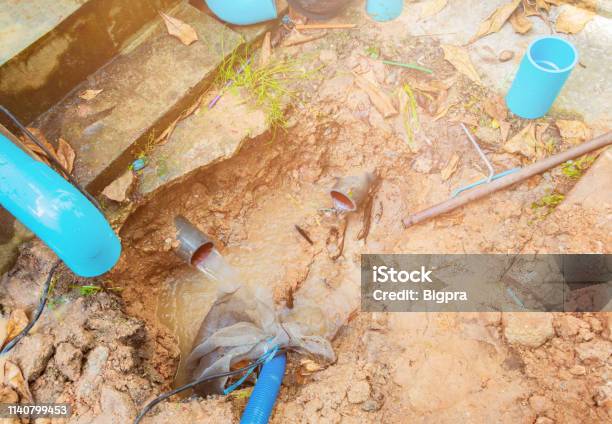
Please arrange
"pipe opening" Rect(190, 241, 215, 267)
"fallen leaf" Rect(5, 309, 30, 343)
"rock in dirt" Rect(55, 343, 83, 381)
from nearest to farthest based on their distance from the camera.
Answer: "rock in dirt" Rect(55, 343, 83, 381), "fallen leaf" Rect(5, 309, 30, 343), "pipe opening" Rect(190, 241, 215, 267)

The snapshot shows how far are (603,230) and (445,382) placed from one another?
1.27 m

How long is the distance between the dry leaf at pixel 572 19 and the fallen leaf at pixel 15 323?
4.12 metres

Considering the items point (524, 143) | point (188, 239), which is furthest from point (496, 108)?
point (188, 239)

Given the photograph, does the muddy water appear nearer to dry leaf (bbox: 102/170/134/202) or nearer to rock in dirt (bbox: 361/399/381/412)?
dry leaf (bbox: 102/170/134/202)

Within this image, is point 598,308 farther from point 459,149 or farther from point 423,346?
point 459,149

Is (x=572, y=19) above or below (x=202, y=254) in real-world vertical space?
below

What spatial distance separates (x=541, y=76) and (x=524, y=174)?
60 centimetres

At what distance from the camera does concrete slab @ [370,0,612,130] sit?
314cm

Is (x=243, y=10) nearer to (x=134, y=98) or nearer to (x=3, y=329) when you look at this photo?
(x=134, y=98)

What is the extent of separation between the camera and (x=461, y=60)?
3.33m

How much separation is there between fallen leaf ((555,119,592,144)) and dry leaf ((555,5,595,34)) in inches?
33.2

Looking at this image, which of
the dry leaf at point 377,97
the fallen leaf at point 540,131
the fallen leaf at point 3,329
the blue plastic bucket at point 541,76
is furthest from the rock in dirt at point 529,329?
the fallen leaf at point 3,329

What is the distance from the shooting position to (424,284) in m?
2.94

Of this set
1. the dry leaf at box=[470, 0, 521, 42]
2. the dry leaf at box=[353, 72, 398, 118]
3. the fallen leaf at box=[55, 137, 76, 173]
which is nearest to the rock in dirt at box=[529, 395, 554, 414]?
the dry leaf at box=[353, 72, 398, 118]
